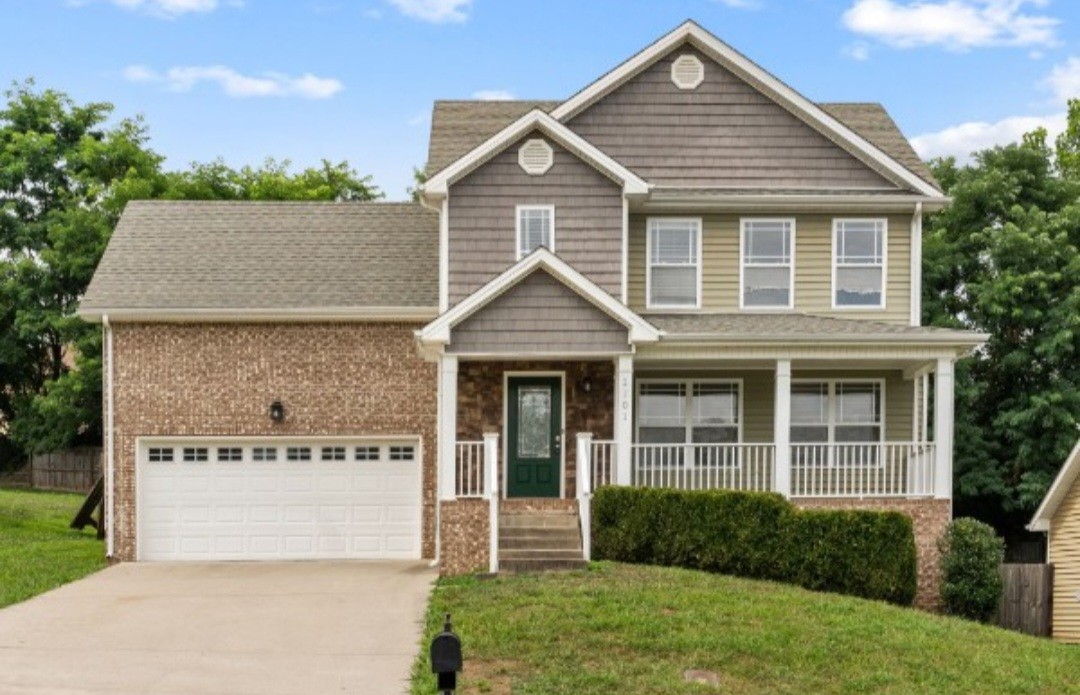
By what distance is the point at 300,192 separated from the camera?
1660 inches

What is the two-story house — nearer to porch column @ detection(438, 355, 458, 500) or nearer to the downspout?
the downspout

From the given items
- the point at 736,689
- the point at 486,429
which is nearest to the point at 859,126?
the point at 486,429

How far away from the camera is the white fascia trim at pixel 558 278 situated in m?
19.5

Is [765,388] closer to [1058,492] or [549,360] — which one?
[549,360]

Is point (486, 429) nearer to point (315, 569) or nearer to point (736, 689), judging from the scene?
point (315, 569)

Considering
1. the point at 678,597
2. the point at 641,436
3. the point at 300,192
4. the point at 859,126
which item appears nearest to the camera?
the point at 678,597

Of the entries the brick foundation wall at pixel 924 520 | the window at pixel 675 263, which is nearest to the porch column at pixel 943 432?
the brick foundation wall at pixel 924 520

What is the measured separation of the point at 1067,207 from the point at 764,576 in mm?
16315

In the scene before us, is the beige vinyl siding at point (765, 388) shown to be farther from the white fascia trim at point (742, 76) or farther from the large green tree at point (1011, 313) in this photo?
the large green tree at point (1011, 313)

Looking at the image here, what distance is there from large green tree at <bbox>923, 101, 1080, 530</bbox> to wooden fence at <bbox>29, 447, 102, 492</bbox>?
79.3 ft

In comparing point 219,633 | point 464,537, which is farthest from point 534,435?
point 219,633

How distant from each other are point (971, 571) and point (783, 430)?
342cm

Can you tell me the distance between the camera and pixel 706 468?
21.8 meters

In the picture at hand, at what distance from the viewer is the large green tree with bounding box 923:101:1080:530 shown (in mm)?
29516
